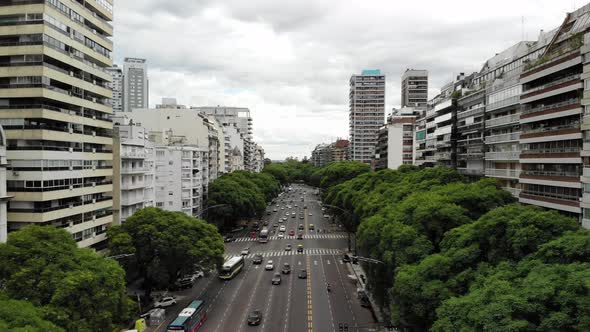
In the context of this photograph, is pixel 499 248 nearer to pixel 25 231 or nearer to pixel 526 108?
pixel 526 108

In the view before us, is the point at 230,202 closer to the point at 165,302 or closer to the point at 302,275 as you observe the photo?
the point at 302,275

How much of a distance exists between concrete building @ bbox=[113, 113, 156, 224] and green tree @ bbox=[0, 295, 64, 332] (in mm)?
34160

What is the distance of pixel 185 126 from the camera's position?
4683 inches

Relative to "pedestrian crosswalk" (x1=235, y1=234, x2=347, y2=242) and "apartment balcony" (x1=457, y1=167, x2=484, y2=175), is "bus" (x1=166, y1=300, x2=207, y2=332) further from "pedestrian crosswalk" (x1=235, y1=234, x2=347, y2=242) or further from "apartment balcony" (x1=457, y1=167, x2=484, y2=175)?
"pedestrian crosswalk" (x1=235, y1=234, x2=347, y2=242)

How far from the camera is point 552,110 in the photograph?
43188 millimetres

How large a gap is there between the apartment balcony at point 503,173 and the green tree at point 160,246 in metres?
36.1

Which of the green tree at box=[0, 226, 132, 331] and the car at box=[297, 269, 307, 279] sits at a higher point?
the green tree at box=[0, 226, 132, 331]

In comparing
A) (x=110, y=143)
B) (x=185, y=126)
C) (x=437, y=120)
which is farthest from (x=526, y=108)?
(x=185, y=126)

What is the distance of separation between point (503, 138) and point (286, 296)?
33.2 m

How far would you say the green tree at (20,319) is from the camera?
24.1 metres

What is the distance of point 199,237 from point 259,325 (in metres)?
14.4

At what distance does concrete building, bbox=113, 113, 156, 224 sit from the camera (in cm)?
6103

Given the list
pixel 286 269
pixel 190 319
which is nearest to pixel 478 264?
pixel 190 319

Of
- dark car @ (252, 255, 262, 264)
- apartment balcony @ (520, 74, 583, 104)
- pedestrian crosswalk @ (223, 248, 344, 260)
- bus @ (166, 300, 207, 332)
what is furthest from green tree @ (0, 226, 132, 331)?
pedestrian crosswalk @ (223, 248, 344, 260)
